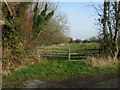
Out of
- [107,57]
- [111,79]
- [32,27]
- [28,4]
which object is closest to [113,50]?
[107,57]

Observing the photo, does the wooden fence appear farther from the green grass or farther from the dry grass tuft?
the green grass

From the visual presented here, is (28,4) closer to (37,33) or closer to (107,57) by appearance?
(37,33)

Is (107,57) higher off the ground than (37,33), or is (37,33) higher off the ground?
(37,33)

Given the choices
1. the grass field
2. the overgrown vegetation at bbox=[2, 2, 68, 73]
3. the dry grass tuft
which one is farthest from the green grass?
the overgrown vegetation at bbox=[2, 2, 68, 73]

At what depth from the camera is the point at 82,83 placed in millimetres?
8281

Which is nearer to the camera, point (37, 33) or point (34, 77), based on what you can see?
point (34, 77)

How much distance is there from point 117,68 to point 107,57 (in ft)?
6.14

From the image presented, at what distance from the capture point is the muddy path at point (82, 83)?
7.84 meters

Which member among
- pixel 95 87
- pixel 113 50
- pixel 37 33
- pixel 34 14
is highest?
pixel 34 14

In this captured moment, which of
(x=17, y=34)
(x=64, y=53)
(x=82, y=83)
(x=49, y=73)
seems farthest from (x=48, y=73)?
(x=64, y=53)

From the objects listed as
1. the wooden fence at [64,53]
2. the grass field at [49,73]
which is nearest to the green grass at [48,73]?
the grass field at [49,73]

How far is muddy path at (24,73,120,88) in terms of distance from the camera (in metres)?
7.84

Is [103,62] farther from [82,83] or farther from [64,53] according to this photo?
[64,53]

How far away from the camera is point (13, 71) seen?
10469mm
